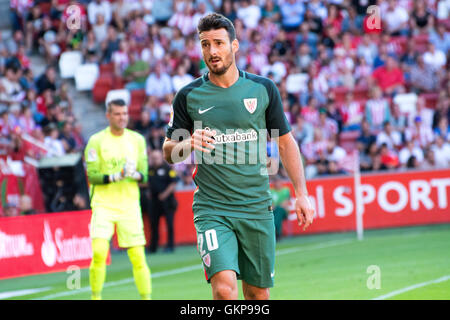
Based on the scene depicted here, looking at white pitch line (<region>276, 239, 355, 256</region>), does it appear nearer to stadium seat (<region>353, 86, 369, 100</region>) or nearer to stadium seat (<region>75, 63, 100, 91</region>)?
stadium seat (<region>353, 86, 369, 100</region>)

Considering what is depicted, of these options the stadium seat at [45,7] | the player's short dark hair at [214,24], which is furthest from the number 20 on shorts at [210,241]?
the stadium seat at [45,7]

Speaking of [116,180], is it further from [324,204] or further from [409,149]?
[409,149]

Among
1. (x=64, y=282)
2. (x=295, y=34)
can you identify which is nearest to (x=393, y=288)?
(x=64, y=282)

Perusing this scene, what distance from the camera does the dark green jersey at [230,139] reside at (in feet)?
21.2

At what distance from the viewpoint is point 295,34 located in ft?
80.9

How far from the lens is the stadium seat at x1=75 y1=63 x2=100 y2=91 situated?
23.3m

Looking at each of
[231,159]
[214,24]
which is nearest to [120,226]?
[231,159]

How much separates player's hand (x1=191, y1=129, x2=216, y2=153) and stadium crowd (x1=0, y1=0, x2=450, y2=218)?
523 inches

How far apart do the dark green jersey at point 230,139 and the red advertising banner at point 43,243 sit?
8364mm

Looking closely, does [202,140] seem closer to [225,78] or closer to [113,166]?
[225,78]

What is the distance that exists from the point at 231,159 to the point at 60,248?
914 centimetres

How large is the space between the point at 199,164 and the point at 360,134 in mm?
15455

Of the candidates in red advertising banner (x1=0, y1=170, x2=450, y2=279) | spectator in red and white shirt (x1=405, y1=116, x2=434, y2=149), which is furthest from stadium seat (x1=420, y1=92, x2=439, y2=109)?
red advertising banner (x1=0, y1=170, x2=450, y2=279)
